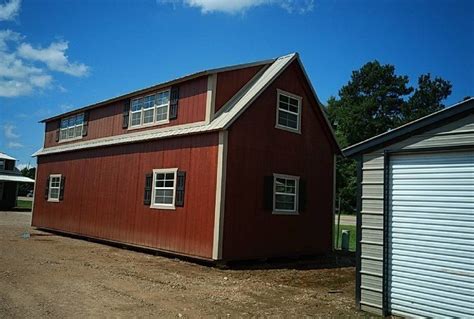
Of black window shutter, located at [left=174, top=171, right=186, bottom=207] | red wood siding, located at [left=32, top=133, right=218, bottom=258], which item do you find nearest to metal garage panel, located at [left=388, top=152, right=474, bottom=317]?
red wood siding, located at [left=32, top=133, right=218, bottom=258]

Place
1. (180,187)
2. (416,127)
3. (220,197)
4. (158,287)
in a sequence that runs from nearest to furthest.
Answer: (416,127), (158,287), (220,197), (180,187)

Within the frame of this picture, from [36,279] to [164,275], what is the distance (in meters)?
2.92

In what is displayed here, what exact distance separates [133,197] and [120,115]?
12.9 ft

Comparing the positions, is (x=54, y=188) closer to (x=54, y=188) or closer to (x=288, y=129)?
(x=54, y=188)

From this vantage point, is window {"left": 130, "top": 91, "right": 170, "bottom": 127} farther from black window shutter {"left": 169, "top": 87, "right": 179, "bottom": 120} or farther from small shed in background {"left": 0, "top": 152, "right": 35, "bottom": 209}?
small shed in background {"left": 0, "top": 152, "right": 35, "bottom": 209}

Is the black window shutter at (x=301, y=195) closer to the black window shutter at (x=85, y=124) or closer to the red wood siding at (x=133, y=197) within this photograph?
the red wood siding at (x=133, y=197)

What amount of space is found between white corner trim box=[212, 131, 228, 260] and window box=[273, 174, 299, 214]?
2370mm

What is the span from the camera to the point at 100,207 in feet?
60.4

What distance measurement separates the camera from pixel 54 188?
74.2 feet

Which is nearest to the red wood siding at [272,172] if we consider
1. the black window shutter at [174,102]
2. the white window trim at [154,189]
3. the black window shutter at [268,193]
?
the black window shutter at [268,193]

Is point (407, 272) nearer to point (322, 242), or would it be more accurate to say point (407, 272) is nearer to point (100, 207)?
point (322, 242)

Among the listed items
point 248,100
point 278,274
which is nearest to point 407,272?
point 278,274

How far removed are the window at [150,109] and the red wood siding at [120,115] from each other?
0.32m

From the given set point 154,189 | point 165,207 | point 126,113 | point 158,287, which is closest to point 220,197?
point 165,207
